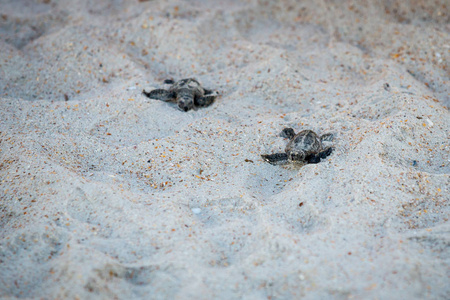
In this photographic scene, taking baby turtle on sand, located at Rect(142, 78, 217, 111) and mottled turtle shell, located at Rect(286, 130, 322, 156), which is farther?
baby turtle on sand, located at Rect(142, 78, 217, 111)

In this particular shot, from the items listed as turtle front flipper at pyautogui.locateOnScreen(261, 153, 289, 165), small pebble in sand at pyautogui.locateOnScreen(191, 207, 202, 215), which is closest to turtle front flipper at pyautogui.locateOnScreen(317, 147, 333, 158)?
turtle front flipper at pyautogui.locateOnScreen(261, 153, 289, 165)

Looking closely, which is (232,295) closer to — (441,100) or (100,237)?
(100,237)

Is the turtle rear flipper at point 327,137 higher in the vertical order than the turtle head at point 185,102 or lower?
higher

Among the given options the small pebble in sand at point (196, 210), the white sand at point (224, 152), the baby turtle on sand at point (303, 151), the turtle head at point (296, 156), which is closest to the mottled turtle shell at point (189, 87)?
the white sand at point (224, 152)

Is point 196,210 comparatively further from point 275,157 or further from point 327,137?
point 327,137

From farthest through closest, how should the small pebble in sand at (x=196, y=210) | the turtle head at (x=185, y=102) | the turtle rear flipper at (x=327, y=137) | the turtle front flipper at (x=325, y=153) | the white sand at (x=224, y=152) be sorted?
the turtle head at (x=185, y=102)
the turtle rear flipper at (x=327, y=137)
the turtle front flipper at (x=325, y=153)
the small pebble in sand at (x=196, y=210)
the white sand at (x=224, y=152)

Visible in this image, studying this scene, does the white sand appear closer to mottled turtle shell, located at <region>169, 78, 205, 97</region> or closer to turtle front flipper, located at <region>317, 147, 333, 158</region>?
turtle front flipper, located at <region>317, 147, 333, 158</region>

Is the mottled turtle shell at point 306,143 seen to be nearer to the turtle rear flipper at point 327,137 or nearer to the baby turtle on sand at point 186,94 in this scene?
the turtle rear flipper at point 327,137

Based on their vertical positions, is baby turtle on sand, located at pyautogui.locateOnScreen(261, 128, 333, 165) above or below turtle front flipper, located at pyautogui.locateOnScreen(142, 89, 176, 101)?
above
